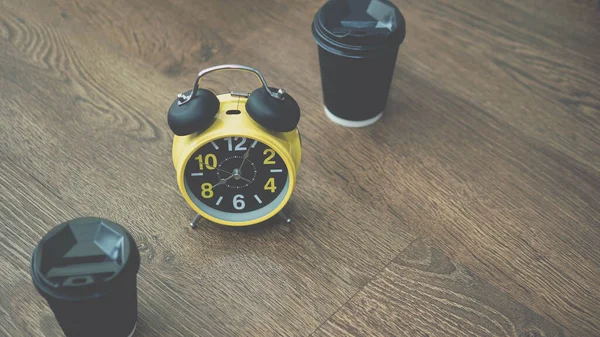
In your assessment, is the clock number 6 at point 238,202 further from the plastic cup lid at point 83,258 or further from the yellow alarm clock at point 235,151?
the plastic cup lid at point 83,258

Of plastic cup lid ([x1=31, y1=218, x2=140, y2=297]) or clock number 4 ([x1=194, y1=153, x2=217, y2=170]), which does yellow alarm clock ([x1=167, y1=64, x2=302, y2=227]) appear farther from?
plastic cup lid ([x1=31, y1=218, x2=140, y2=297])

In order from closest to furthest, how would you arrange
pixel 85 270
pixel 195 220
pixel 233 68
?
pixel 85 270
pixel 233 68
pixel 195 220

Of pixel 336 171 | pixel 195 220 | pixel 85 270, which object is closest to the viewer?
pixel 85 270

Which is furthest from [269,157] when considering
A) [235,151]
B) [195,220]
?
[195,220]

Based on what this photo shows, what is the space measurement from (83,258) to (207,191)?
0.89 ft

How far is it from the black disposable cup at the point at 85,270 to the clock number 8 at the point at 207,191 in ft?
0.72

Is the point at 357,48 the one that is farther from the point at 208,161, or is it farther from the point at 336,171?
the point at 208,161

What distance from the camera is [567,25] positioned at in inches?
59.2

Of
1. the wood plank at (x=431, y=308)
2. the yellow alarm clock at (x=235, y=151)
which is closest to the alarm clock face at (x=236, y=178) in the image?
the yellow alarm clock at (x=235, y=151)

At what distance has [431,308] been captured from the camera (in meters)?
1.03

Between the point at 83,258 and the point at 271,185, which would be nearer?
the point at 83,258

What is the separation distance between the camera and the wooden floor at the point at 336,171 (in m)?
1.03

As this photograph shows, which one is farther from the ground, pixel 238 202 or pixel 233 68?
pixel 233 68

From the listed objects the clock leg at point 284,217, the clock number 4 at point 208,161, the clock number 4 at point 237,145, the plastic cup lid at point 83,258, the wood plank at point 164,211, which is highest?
the clock number 4 at point 237,145
